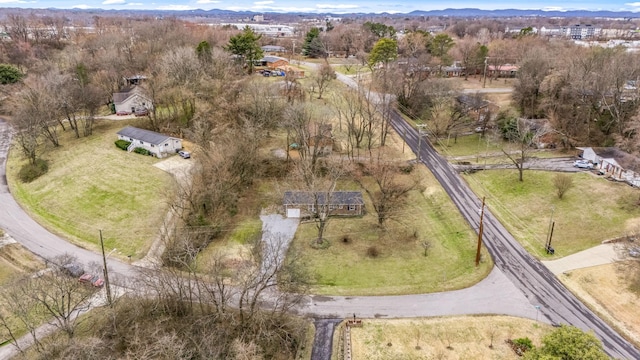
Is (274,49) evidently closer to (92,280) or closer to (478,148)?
(478,148)

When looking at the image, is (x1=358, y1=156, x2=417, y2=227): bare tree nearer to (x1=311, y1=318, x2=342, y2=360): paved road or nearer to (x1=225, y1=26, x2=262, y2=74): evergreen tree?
(x1=311, y1=318, x2=342, y2=360): paved road

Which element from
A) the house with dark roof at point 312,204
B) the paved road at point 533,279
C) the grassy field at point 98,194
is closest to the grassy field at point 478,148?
the paved road at point 533,279

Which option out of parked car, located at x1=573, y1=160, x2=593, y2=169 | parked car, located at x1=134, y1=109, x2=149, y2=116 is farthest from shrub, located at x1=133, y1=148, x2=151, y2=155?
parked car, located at x1=573, y1=160, x2=593, y2=169

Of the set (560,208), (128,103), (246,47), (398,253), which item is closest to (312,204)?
(398,253)

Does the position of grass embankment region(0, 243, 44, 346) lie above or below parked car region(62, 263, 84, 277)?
below

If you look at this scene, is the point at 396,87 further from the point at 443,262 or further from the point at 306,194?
the point at 443,262

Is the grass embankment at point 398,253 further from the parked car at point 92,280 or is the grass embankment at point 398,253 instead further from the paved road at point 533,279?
the parked car at point 92,280

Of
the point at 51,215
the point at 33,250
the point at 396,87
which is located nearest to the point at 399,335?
the point at 33,250
